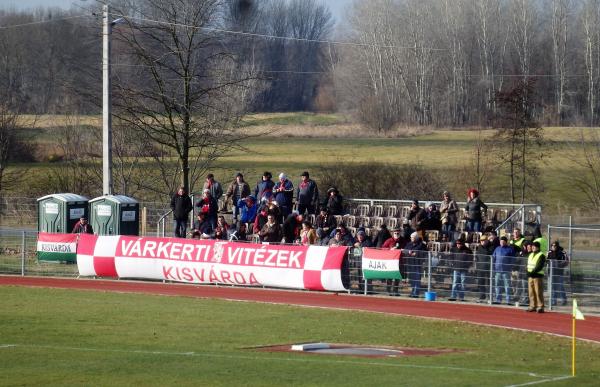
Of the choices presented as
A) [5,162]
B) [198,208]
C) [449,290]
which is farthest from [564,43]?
[449,290]

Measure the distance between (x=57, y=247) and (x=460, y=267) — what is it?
43.5 ft

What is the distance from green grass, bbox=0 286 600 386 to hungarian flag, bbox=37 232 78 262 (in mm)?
5659

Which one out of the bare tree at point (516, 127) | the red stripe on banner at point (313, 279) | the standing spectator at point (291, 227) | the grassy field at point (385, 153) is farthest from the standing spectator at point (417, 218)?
the grassy field at point (385, 153)

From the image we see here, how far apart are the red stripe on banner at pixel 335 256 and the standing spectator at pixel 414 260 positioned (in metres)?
1.68

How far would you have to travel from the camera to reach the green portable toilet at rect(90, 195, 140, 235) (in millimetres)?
34250

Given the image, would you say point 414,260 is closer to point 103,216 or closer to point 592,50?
point 103,216

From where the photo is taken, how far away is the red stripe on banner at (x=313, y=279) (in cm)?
2818

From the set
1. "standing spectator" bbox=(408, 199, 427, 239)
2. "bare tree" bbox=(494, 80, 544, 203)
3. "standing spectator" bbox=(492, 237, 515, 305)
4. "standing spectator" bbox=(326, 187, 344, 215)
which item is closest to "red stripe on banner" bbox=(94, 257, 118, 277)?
"standing spectator" bbox=(326, 187, 344, 215)

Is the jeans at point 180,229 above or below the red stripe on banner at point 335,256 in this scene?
above

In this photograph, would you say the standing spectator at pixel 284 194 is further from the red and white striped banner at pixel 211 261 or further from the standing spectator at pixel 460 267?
the standing spectator at pixel 460 267

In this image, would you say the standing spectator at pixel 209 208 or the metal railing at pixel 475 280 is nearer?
the metal railing at pixel 475 280

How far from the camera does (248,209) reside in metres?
32.9

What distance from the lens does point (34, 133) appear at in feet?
216

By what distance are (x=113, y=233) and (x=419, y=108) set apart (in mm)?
57020
